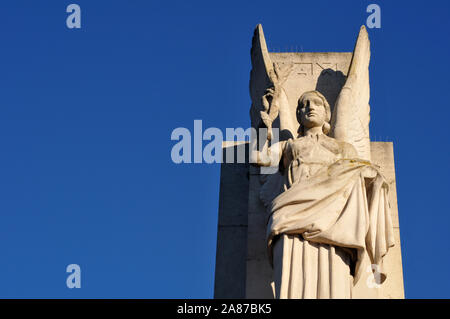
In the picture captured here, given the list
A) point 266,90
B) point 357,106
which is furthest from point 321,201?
point 357,106

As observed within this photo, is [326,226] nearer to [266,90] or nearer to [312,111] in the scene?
[312,111]

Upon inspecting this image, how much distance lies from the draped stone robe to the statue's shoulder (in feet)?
0.72

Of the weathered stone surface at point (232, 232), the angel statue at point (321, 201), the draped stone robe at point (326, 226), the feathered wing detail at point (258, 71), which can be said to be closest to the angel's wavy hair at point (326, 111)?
the angel statue at point (321, 201)

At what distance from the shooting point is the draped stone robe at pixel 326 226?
1383 cm

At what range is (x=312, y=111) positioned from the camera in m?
15.6

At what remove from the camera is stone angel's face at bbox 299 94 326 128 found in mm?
15594

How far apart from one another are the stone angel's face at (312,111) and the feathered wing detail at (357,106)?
0.55m

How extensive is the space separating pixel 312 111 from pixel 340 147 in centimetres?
79

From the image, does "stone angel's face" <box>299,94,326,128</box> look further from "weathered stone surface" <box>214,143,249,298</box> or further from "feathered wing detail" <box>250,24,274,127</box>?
"weathered stone surface" <box>214,143,249,298</box>

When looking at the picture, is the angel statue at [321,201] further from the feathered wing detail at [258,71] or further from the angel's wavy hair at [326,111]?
the feathered wing detail at [258,71]

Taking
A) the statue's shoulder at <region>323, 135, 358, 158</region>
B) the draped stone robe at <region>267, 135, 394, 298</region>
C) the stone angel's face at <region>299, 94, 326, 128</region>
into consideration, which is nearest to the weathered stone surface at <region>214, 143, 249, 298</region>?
the draped stone robe at <region>267, 135, 394, 298</region>
